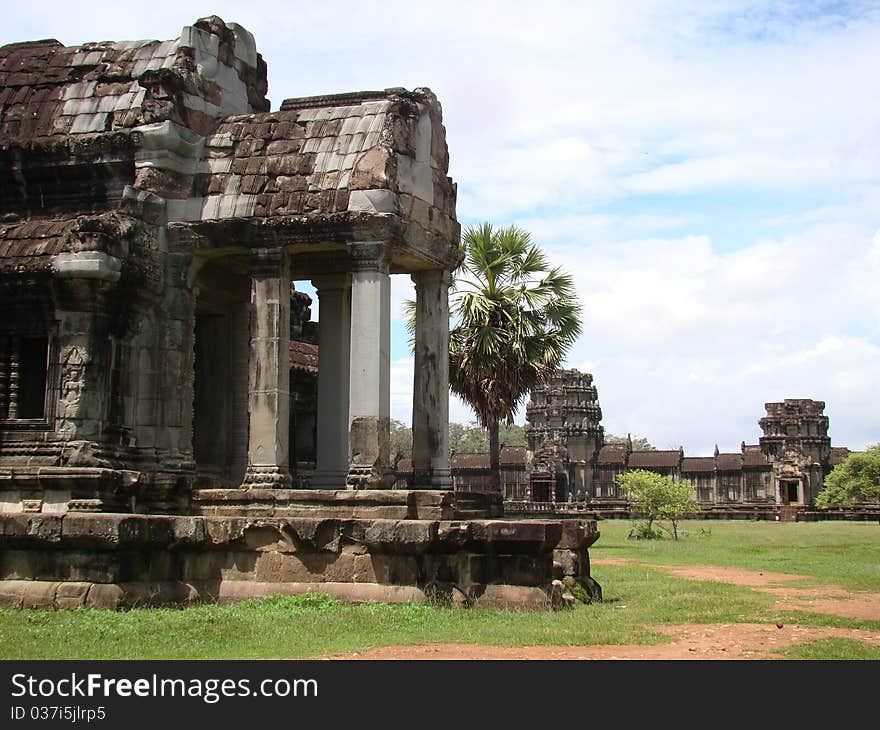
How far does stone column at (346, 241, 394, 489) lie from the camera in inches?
432

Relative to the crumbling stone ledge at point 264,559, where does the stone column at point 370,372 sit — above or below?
above

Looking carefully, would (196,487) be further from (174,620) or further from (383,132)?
(383,132)

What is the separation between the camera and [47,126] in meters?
12.7

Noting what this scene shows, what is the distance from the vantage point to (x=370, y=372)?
438 inches

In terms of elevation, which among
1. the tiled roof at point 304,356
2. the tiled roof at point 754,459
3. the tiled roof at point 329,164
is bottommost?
the tiled roof at point 754,459

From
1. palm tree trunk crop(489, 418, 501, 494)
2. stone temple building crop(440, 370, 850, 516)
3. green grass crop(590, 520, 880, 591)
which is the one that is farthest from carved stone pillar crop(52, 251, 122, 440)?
stone temple building crop(440, 370, 850, 516)

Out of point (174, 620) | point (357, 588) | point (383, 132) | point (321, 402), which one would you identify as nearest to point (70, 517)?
point (174, 620)

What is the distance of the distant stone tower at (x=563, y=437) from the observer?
59.6 meters

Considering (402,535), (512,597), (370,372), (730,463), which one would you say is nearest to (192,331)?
(370,372)

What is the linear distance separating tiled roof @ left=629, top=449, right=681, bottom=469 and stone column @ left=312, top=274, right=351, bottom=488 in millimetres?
49401

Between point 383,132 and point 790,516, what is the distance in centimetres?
4380

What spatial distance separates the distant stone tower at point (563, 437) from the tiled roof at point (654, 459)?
245cm

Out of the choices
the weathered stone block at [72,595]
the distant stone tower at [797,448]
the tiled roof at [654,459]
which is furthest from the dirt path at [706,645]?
the distant stone tower at [797,448]

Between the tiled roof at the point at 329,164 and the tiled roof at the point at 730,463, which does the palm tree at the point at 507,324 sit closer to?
the tiled roof at the point at 329,164
